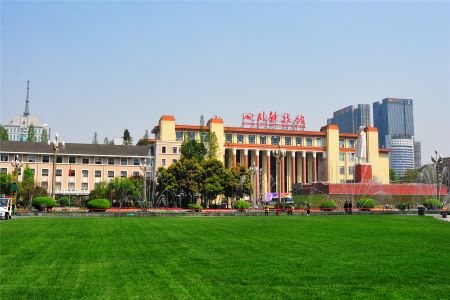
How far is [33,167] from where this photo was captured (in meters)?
77.7

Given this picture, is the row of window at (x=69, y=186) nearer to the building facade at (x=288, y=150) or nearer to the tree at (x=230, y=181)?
the building facade at (x=288, y=150)

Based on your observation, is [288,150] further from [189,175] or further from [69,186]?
[69,186]

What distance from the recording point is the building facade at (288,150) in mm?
91500

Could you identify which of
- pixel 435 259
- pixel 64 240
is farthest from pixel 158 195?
pixel 435 259

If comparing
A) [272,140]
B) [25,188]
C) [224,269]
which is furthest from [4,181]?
[224,269]

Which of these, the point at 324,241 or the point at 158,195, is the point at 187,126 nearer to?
the point at 158,195

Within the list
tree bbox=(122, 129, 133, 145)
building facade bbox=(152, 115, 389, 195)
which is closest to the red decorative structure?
building facade bbox=(152, 115, 389, 195)

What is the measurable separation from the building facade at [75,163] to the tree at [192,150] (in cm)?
831

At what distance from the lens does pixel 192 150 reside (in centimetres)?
7788

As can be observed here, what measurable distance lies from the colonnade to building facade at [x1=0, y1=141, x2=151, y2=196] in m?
22.0

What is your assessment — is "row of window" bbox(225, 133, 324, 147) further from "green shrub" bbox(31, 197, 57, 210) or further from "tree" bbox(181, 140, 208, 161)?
"green shrub" bbox(31, 197, 57, 210)

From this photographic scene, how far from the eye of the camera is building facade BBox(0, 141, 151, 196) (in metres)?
77.4

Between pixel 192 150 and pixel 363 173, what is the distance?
28.3 metres

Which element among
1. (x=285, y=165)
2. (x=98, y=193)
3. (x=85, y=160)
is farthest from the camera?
(x=285, y=165)
